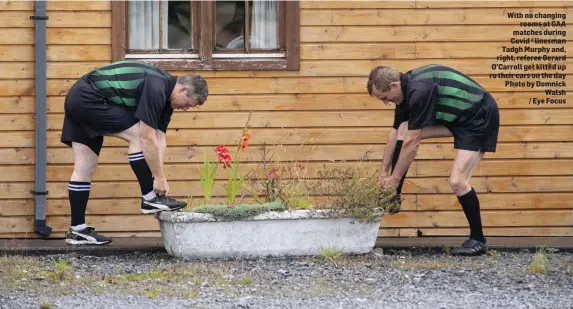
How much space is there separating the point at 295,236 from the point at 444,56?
7.41 feet

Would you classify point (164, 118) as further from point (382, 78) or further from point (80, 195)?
point (382, 78)

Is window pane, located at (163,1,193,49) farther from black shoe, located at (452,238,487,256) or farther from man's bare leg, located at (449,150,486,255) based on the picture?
black shoe, located at (452,238,487,256)

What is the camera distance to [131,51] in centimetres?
923

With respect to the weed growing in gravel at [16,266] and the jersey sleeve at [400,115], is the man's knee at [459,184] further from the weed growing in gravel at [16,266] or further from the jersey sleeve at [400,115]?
the weed growing in gravel at [16,266]

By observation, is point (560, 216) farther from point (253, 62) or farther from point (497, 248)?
point (253, 62)

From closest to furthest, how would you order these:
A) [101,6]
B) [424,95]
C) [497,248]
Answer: [424,95]
[497,248]
[101,6]

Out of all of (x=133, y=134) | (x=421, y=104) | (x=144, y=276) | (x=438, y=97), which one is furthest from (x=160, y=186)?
(x=438, y=97)

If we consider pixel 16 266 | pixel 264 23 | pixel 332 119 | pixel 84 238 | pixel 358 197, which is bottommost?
pixel 16 266

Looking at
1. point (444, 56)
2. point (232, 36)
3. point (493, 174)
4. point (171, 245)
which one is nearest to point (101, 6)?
point (232, 36)

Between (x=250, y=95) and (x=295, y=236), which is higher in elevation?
(x=250, y=95)

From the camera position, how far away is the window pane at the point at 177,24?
365 inches

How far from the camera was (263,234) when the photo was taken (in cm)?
794

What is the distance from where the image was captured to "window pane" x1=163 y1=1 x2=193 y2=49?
30.5 ft

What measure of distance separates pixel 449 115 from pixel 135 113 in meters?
2.20
